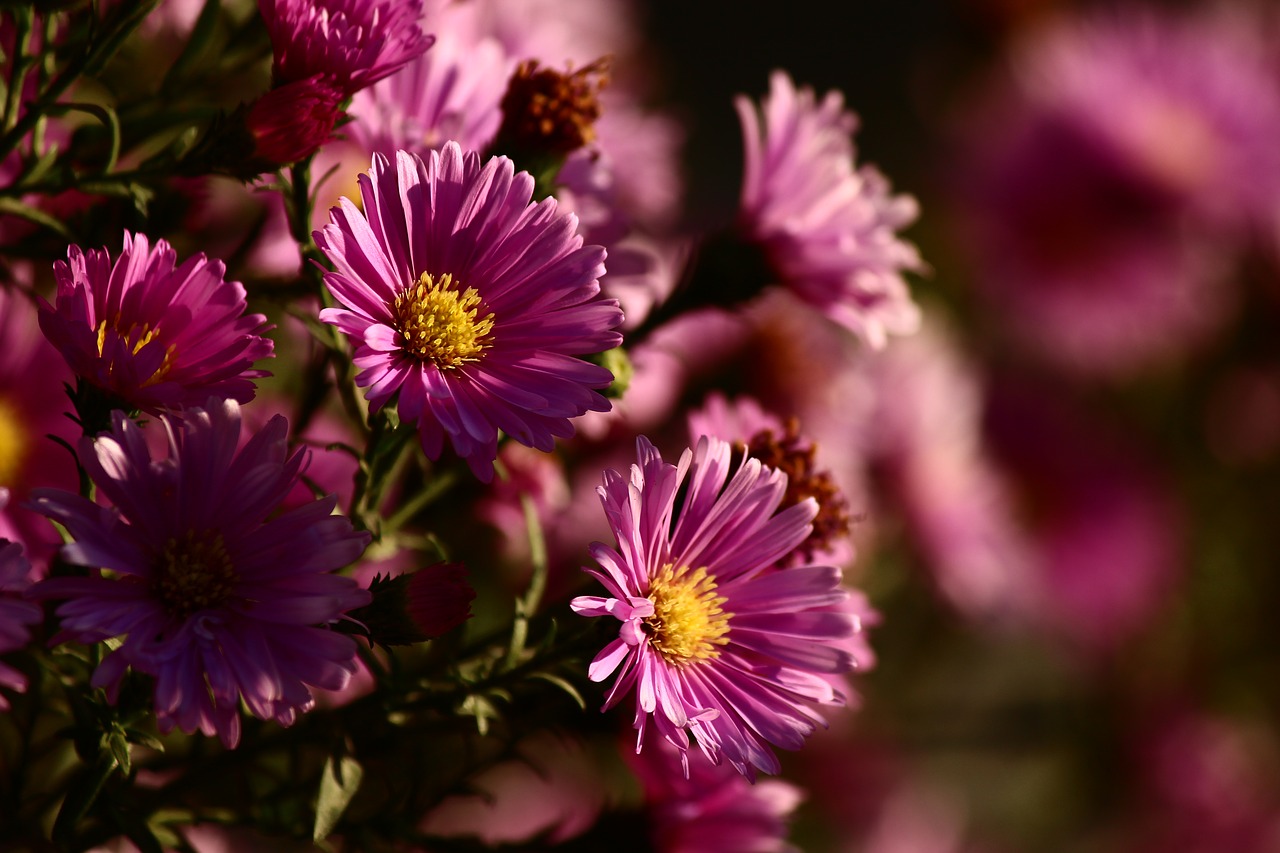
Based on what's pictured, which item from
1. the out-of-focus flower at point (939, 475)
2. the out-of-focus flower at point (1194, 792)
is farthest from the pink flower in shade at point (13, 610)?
the out-of-focus flower at point (1194, 792)

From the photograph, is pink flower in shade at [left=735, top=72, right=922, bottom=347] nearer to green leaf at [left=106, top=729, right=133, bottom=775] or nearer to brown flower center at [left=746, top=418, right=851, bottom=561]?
brown flower center at [left=746, top=418, right=851, bottom=561]

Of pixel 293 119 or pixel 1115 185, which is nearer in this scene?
pixel 293 119

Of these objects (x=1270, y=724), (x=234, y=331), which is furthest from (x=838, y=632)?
(x=1270, y=724)

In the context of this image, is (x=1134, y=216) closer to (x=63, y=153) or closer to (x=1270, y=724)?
(x=1270, y=724)

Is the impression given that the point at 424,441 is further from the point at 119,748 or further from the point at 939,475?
the point at 939,475

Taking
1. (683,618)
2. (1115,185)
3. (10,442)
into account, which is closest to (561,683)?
(683,618)
